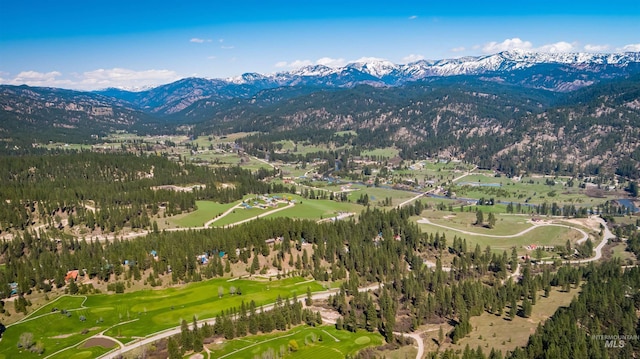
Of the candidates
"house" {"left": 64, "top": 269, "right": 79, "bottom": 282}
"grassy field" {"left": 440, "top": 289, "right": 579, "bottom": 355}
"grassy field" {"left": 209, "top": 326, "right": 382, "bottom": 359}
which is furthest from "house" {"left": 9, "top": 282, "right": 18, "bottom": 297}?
"grassy field" {"left": 440, "top": 289, "right": 579, "bottom": 355}

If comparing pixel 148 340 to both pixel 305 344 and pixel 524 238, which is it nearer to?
pixel 305 344

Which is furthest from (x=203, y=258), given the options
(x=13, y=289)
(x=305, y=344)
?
(x=305, y=344)

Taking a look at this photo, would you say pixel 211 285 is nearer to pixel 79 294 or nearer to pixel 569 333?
pixel 79 294

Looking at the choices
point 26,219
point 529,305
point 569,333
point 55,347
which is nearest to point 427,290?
point 529,305

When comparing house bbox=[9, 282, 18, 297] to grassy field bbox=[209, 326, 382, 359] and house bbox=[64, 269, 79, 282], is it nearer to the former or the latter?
house bbox=[64, 269, 79, 282]

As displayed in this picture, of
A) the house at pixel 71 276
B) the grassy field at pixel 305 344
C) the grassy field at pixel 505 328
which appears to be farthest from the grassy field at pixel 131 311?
the grassy field at pixel 505 328
